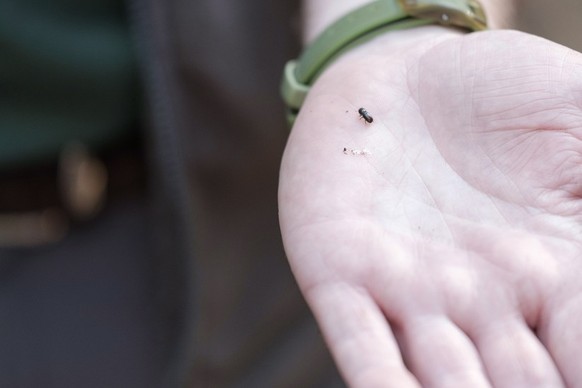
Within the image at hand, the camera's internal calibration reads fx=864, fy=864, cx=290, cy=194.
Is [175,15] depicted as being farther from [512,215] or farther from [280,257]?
[512,215]

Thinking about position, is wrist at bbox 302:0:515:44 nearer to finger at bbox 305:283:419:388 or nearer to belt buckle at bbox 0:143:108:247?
belt buckle at bbox 0:143:108:247

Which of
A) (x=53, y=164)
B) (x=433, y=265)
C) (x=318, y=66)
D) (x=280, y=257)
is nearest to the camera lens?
(x=433, y=265)

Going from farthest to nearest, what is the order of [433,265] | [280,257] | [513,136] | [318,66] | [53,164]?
[280,257] → [53,164] → [318,66] → [513,136] → [433,265]

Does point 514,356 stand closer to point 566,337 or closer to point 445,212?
point 566,337

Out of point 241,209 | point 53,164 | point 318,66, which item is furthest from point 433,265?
point 53,164

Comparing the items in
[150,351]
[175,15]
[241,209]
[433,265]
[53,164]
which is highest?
[175,15]

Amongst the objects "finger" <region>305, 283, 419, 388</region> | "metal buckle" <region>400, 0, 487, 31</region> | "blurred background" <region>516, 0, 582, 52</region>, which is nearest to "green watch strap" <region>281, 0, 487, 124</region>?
"metal buckle" <region>400, 0, 487, 31</region>

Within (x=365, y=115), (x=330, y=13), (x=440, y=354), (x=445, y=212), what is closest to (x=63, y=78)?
(x=330, y=13)
